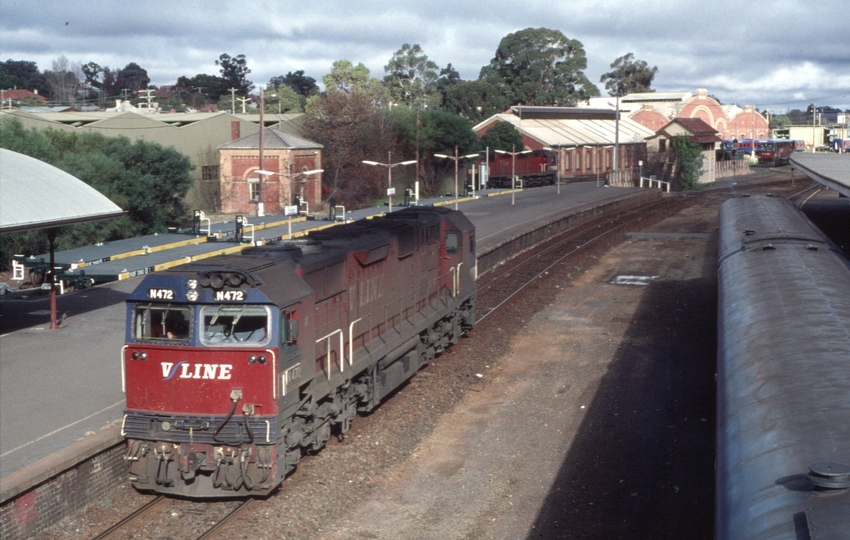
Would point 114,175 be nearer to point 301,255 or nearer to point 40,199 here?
point 40,199

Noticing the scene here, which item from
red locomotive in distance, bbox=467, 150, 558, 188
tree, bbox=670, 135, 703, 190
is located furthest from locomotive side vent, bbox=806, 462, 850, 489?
tree, bbox=670, 135, 703, 190

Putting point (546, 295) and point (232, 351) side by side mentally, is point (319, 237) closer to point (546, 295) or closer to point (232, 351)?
point (232, 351)

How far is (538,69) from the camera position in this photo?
120 meters

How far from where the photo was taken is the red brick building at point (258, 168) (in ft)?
172

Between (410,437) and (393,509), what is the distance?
9.60ft

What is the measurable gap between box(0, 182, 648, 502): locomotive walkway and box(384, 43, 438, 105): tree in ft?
307

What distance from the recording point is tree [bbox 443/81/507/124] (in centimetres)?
11150

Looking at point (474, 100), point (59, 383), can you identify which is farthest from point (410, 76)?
point (59, 383)

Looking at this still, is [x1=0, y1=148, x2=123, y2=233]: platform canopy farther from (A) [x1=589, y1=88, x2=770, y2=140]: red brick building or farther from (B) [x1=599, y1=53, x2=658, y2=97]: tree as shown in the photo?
(B) [x1=599, y1=53, x2=658, y2=97]: tree

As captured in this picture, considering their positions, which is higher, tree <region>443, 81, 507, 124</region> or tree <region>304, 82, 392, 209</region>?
tree <region>443, 81, 507, 124</region>

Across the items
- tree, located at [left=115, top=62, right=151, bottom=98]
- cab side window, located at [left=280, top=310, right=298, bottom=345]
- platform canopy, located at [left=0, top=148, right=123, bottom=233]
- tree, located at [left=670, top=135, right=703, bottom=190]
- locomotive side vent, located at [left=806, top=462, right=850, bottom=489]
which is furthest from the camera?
tree, located at [left=115, top=62, right=151, bottom=98]

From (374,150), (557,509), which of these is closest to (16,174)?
(557,509)

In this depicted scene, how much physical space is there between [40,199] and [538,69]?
350ft

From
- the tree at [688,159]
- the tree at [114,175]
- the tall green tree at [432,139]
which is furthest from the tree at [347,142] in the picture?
the tree at [688,159]
